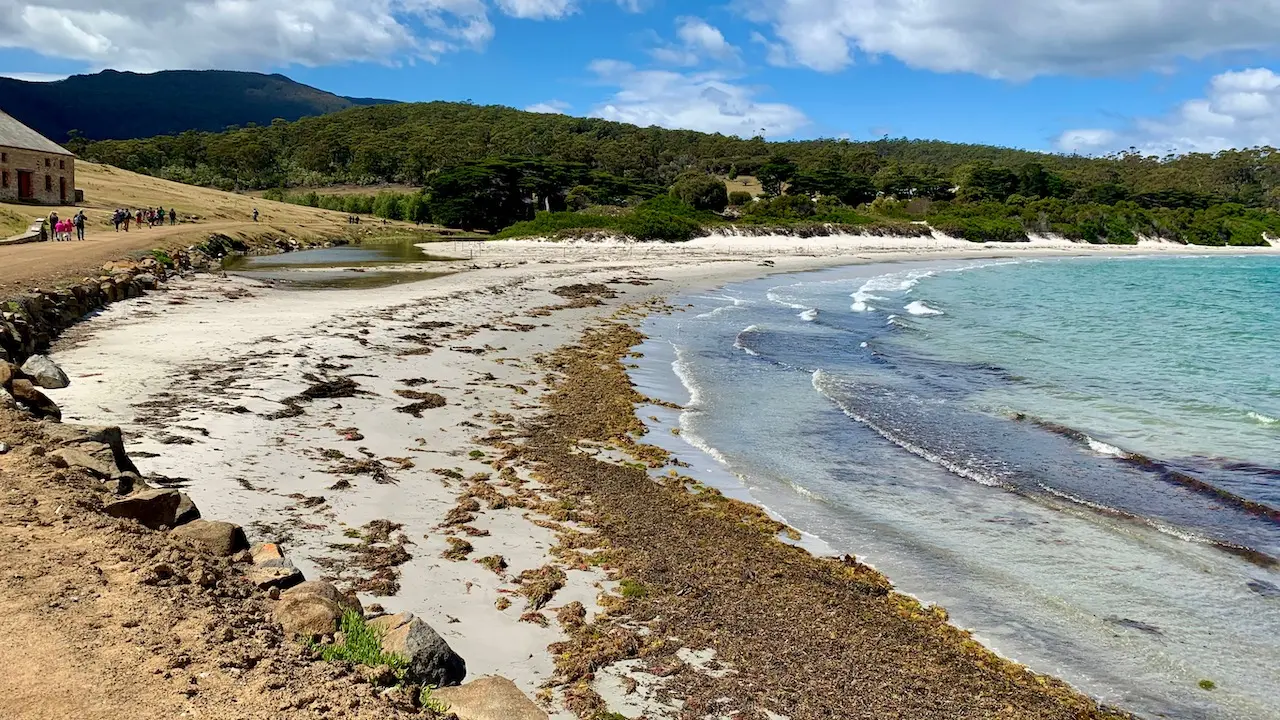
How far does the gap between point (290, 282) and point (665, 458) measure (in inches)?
880

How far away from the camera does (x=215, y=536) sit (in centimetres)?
575

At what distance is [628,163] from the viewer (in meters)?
108

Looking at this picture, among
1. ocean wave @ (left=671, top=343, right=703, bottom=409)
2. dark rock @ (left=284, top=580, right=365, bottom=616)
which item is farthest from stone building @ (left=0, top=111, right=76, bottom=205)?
dark rock @ (left=284, top=580, right=365, bottom=616)

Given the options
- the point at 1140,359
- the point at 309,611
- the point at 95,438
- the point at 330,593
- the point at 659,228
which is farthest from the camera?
the point at 659,228

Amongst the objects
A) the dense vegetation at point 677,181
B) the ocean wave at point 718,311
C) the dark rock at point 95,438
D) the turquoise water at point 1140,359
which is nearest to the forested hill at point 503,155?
the dense vegetation at point 677,181

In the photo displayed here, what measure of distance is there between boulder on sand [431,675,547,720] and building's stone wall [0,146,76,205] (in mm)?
53514

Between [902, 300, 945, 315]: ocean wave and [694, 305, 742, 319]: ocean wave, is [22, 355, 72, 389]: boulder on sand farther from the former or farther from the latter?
[902, 300, 945, 315]: ocean wave

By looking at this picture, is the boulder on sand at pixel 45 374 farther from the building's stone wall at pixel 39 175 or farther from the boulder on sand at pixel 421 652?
the building's stone wall at pixel 39 175

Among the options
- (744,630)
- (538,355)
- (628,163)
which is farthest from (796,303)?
(628,163)

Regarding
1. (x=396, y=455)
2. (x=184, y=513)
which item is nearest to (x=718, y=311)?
(x=396, y=455)

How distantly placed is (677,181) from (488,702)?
82.7 metres

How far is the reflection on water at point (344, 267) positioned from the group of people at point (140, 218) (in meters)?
6.97

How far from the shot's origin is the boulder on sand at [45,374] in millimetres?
10797

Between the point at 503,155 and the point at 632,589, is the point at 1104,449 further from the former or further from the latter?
the point at 503,155
